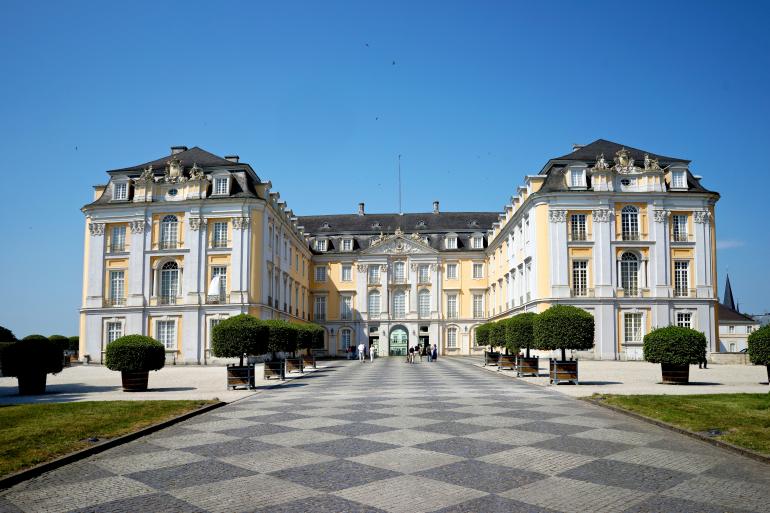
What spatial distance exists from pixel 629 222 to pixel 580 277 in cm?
544

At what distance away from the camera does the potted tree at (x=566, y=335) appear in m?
22.7

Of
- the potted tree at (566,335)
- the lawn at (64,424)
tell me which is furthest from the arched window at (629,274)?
the lawn at (64,424)

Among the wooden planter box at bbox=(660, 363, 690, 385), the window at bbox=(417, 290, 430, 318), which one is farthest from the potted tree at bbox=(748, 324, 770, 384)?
the window at bbox=(417, 290, 430, 318)

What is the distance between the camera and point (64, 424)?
11.9 m

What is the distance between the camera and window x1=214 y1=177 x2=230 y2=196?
46219 millimetres

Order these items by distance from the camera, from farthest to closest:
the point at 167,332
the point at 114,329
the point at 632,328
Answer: the point at 114,329 < the point at 632,328 < the point at 167,332

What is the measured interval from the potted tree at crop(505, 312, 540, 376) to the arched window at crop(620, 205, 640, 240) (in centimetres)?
2136

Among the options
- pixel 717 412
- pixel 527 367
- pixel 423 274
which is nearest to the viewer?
pixel 717 412

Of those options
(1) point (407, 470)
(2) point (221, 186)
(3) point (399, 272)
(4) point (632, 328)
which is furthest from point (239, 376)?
(3) point (399, 272)

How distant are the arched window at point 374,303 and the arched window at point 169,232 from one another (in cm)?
2680

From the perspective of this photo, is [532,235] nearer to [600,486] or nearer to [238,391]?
[238,391]

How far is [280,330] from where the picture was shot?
1184 inches

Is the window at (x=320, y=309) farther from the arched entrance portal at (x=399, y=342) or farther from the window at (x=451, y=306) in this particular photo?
the window at (x=451, y=306)

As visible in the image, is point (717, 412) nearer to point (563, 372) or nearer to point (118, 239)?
point (563, 372)
